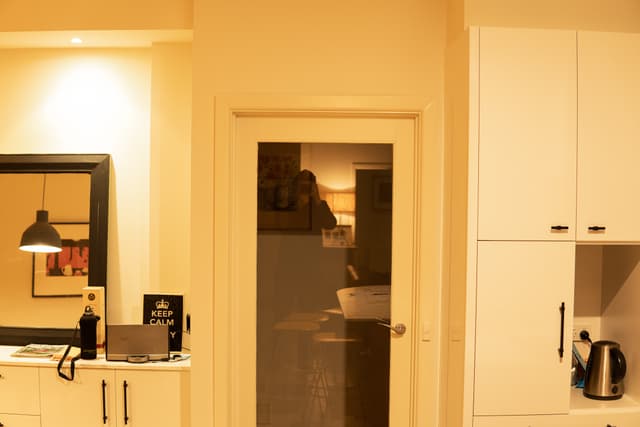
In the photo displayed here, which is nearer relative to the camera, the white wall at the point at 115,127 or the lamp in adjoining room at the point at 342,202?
the lamp in adjoining room at the point at 342,202

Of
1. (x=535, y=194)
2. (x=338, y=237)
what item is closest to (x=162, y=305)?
(x=338, y=237)

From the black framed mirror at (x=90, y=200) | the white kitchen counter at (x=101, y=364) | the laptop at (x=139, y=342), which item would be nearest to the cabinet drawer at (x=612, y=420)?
the white kitchen counter at (x=101, y=364)

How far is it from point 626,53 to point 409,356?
5.51 ft

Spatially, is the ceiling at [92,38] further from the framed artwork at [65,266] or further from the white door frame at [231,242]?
the framed artwork at [65,266]

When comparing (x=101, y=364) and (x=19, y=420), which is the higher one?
(x=101, y=364)

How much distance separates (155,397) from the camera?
2711mm

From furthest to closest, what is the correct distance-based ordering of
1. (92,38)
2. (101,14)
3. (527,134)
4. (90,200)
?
(90,200)
(92,38)
(101,14)
(527,134)

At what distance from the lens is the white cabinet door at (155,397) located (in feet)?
8.87

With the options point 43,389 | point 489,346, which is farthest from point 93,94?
point 489,346

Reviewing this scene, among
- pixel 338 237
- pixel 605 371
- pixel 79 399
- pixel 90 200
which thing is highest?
pixel 90 200

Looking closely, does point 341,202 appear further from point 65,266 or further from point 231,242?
point 65,266

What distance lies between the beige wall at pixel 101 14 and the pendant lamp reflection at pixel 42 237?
0.89m

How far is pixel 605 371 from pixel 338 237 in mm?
1367

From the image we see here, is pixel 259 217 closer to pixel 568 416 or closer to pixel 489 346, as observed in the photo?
pixel 489 346
